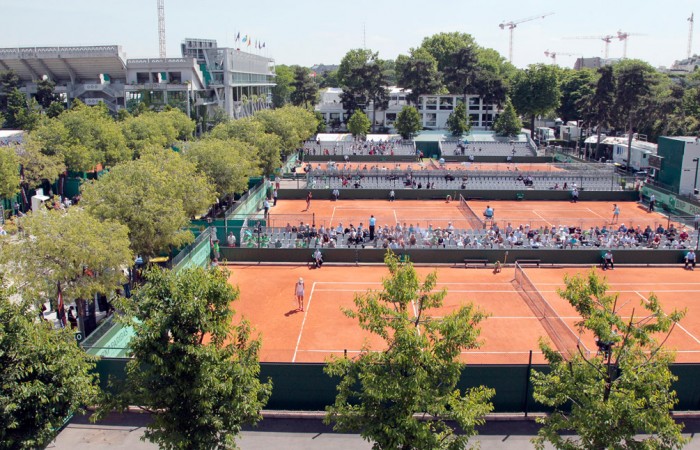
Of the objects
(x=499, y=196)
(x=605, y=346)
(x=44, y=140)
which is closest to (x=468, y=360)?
(x=605, y=346)

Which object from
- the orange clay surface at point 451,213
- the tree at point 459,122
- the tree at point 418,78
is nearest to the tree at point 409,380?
the orange clay surface at point 451,213

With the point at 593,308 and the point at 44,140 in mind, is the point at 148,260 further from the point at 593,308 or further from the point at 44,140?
the point at 44,140

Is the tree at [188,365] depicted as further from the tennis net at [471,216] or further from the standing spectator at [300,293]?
the tennis net at [471,216]

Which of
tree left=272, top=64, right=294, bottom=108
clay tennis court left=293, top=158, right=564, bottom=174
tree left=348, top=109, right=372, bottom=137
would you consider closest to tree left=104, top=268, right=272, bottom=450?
clay tennis court left=293, top=158, right=564, bottom=174

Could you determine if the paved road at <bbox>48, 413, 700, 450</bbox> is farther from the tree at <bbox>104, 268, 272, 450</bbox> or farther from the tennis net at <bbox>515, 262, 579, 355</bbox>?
the tennis net at <bbox>515, 262, 579, 355</bbox>

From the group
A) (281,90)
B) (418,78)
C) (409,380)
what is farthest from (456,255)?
(281,90)

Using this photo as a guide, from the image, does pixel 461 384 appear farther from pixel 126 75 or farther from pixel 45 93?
pixel 45 93
